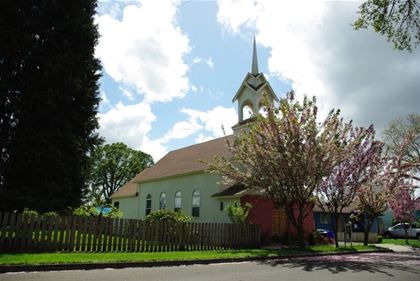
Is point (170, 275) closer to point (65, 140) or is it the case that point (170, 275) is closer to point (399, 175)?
point (65, 140)

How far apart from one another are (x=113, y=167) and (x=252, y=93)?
41.4 m

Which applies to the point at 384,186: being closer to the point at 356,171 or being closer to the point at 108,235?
the point at 356,171

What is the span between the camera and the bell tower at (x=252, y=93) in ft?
85.9

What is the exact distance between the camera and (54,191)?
18188mm

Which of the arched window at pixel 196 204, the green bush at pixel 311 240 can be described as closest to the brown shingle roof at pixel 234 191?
the arched window at pixel 196 204

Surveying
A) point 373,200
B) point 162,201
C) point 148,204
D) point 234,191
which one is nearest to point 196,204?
point 234,191

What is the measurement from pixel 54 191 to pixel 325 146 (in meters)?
15.1

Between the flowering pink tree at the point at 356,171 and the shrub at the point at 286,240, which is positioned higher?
the flowering pink tree at the point at 356,171

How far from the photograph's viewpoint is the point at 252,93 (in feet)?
87.1

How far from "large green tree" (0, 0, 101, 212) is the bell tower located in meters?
11.8

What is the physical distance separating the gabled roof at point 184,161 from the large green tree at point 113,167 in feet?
74.1

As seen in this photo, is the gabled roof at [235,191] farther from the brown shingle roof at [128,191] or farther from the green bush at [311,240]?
the brown shingle roof at [128,191]

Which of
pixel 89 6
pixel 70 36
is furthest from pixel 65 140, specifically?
pixel 89 6

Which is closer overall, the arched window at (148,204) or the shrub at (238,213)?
the shrub at (238,213)
